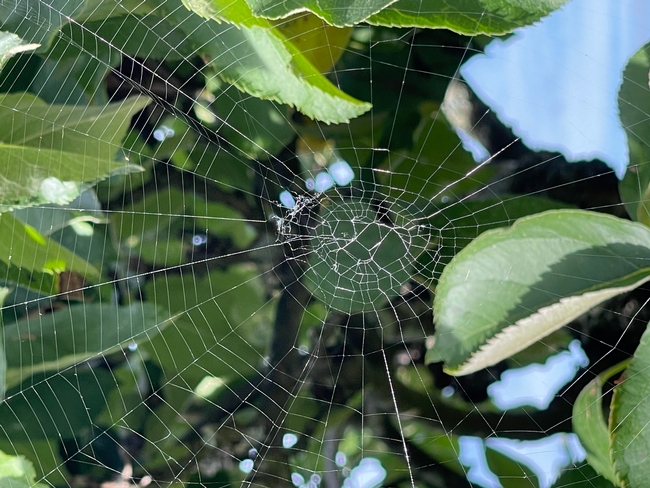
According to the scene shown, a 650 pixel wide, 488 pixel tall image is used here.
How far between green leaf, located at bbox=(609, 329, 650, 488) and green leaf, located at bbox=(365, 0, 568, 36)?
0.25 metres

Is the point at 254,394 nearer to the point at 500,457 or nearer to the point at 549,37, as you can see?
the point at 500,457

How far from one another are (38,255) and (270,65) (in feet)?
0.99

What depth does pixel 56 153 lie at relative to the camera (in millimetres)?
474

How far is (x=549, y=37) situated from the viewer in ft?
1.22

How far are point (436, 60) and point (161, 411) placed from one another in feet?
1.33

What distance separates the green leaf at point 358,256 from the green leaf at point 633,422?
181 mm

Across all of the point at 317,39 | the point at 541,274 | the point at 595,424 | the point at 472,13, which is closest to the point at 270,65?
the point at 317,39

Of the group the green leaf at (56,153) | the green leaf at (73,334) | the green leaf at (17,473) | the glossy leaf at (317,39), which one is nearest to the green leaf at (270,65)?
the glossy leaf at (317,39)

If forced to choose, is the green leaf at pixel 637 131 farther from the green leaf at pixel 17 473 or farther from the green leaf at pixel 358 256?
the green leaf at pixel 17 473

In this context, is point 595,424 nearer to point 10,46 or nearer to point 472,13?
point 472,13

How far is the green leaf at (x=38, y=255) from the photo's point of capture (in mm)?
485

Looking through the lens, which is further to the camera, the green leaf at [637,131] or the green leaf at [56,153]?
the green leaf at [56,153]

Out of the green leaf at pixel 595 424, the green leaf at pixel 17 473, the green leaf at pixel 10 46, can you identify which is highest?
the green leaf at pixel 10 46

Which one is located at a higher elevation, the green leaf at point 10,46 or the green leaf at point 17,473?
the green leaf at point 10,46
